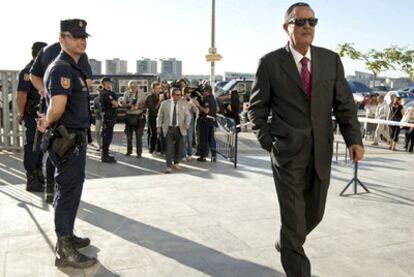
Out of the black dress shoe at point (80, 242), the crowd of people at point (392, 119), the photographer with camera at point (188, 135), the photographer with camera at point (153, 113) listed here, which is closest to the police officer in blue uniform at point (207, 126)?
the photographer with camera at point (188, 135)

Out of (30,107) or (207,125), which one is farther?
(207,125)

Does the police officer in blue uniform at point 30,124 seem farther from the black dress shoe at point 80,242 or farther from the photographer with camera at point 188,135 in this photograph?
the photographer with camera at point 188,135

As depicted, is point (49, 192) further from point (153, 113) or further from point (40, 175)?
point (153, 113)

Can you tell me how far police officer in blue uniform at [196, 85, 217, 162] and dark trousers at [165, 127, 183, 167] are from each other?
2.88 ft

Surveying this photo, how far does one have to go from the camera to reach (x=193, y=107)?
9.27 meters

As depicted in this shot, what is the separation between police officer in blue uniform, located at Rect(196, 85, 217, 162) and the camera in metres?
8.84

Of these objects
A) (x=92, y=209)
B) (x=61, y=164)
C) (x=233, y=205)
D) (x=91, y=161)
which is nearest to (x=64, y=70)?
(x=61, y=164)

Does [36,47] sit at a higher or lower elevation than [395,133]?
higher

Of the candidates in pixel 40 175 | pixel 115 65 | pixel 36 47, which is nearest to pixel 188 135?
pixel 40 175

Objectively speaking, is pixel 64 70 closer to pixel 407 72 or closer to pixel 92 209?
pixel 92 209

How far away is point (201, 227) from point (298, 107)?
2006 millimetres

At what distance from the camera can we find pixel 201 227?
449 centimetres

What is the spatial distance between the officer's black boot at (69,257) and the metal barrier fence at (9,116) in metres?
6.52

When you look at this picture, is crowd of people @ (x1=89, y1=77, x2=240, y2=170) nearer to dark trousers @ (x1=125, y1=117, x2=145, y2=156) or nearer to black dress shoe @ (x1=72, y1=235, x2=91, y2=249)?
dark trousers @ (x1=125, y1=117, x2=145, y2=156)
